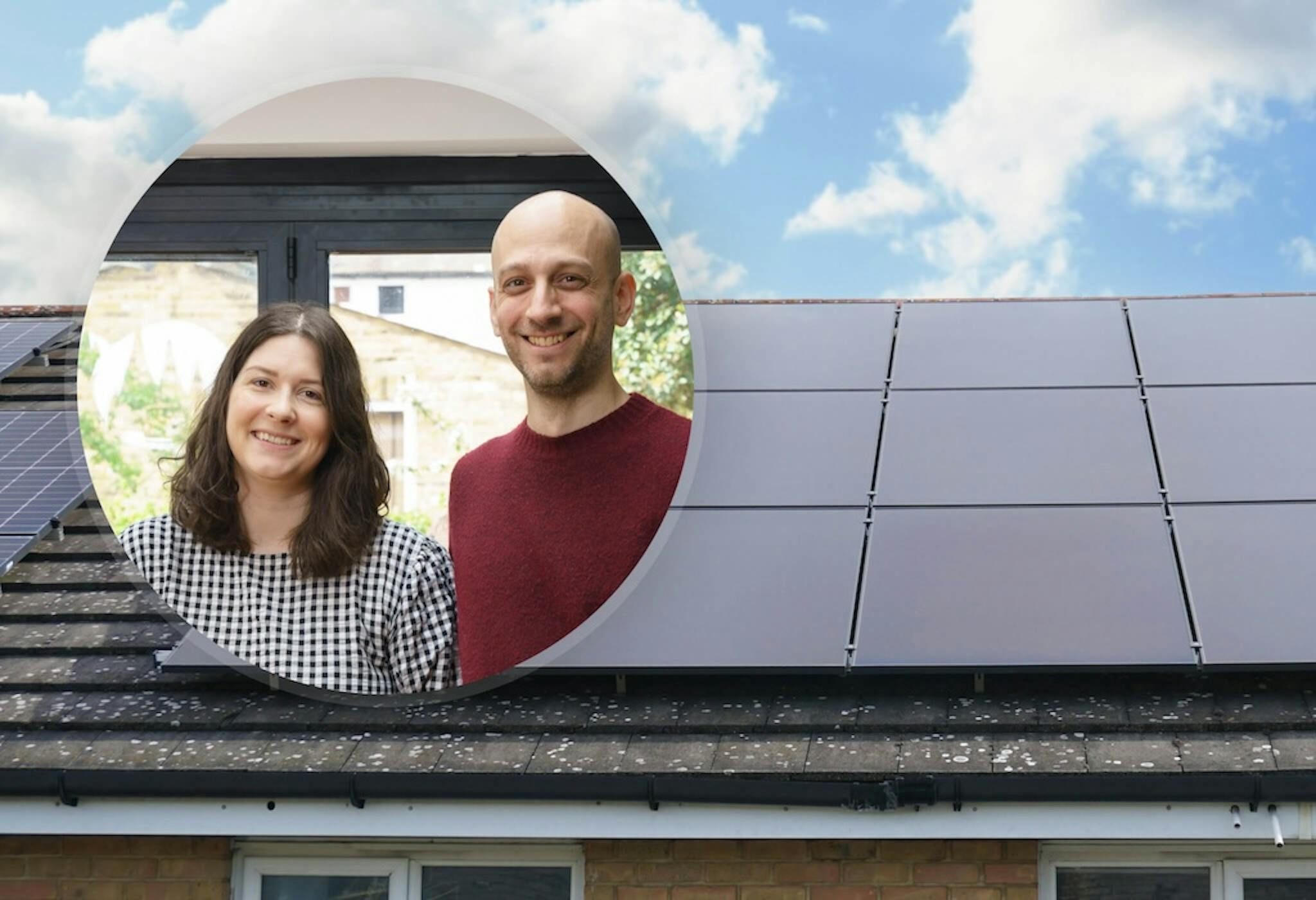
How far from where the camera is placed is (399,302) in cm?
333

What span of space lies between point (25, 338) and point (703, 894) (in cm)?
436

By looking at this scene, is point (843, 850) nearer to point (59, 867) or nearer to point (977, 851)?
point (977, 851)

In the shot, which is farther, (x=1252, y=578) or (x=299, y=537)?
(x=1252, y=578)

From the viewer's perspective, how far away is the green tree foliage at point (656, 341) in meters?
3.37

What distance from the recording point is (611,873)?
520 cm

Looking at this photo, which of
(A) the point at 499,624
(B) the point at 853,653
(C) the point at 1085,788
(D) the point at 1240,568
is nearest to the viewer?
(A) the point at 499,624

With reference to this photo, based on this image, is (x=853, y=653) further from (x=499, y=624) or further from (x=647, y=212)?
(x=647, y=212)

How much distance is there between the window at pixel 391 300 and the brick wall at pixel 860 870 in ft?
8.40

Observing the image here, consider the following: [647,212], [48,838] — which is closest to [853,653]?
[647,212]

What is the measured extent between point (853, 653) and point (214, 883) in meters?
2.48

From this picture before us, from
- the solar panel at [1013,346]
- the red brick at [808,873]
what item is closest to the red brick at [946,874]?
the red brick at [808,873]

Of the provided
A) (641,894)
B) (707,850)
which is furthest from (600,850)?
(707,850)

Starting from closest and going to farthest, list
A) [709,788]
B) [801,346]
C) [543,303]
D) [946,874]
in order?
[543,303] → [709,788] → [946,874] → [801,346]

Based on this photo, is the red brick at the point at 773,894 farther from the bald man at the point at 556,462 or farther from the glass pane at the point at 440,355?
the glass pane at the point at 440,355
